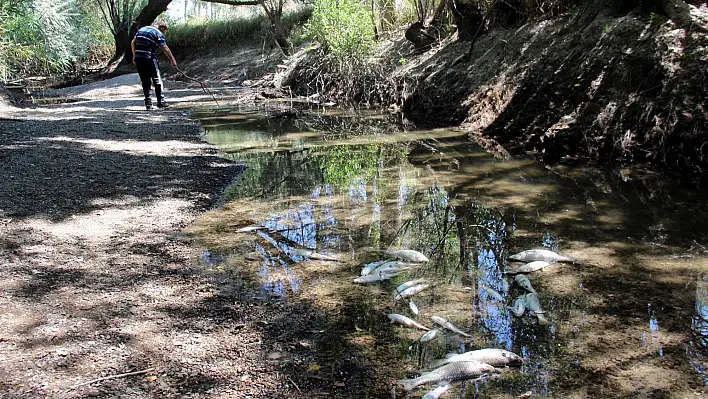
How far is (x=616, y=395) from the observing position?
2.17m

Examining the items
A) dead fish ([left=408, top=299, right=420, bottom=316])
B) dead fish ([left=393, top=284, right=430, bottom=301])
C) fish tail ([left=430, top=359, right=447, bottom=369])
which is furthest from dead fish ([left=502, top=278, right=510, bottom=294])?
fish tail ([left=430, top=359, right=447, bottom=369])

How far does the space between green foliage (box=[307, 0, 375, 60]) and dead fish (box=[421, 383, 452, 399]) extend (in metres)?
11.8

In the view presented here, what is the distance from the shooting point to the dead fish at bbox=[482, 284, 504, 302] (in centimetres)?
306

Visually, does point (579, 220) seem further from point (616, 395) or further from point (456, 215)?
point (616, 395)

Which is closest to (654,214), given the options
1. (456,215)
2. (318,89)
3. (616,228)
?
(616,228)

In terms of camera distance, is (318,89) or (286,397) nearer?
(286,397)

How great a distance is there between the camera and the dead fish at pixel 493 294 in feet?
10.0

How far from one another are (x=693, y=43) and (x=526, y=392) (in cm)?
574

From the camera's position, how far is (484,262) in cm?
360

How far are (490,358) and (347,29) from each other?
1180cm

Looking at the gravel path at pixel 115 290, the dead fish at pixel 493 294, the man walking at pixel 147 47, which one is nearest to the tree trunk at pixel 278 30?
the man walking at pixel 147 47

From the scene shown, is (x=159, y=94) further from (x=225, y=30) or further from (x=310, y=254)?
(x=225, y=30)

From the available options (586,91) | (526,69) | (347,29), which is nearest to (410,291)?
(586,91)

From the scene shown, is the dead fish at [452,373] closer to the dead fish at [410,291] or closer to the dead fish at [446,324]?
the dead fish at [446,324]
